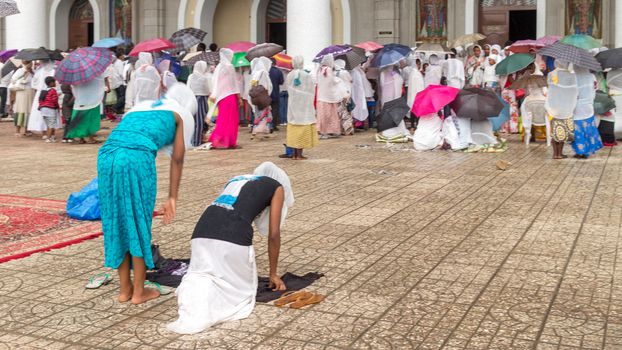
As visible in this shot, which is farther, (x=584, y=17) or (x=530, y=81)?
(x=584, y=17)

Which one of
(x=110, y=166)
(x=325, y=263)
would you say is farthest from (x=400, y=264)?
(x=110, y=166)

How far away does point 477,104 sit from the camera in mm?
12703

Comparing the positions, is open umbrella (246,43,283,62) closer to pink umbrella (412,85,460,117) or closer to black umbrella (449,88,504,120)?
pink umbrella (412,85,460,117)

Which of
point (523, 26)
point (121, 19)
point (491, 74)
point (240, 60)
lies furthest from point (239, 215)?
point (121, 19)

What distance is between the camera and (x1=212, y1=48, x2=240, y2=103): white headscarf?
13.4m

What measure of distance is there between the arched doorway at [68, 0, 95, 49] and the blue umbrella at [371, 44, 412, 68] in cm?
1267

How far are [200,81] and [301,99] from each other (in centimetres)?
322

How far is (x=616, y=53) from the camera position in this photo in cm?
1285

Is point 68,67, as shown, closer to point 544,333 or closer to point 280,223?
point 280,223

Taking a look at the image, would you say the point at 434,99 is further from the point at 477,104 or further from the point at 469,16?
the point at 469,16

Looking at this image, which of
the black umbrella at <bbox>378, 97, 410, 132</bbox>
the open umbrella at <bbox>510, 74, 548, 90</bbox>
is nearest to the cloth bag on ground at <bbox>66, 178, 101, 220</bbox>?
the open umbrella at <bbox>510, 74, 548, 90</bbox>

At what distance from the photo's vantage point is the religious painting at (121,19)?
24172mm

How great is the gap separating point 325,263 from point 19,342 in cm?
224

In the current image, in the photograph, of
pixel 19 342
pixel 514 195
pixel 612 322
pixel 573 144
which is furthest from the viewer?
pixel 573 144
